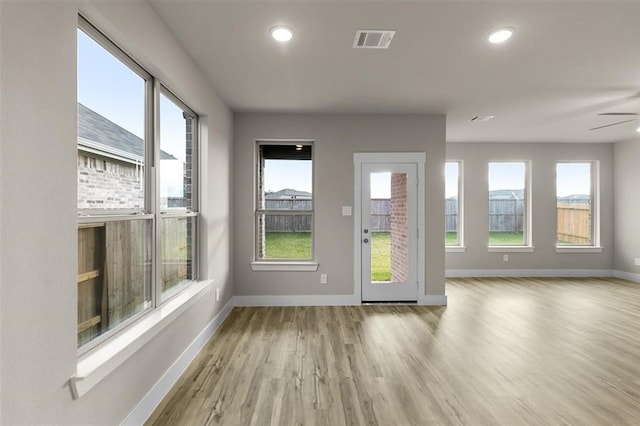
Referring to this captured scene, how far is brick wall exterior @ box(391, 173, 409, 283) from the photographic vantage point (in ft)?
15.2

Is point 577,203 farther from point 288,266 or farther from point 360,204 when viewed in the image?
point 288,266

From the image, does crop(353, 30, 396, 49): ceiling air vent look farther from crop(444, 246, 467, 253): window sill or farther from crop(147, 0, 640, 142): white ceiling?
crop(444, 246, 467, 253): window sill

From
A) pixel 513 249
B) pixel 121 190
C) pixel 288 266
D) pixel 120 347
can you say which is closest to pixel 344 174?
pixel 288 266

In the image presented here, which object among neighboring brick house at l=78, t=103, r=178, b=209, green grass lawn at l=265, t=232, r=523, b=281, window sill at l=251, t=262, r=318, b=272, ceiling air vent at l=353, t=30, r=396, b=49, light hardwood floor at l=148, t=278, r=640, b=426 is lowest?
light hardwood floor at l=148, t=278, r=640, b=426

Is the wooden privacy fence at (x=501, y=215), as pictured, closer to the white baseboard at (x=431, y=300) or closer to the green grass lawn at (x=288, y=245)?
the white baseboard at (x=431, y=300)

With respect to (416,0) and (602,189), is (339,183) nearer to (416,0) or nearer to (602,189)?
(416,0)

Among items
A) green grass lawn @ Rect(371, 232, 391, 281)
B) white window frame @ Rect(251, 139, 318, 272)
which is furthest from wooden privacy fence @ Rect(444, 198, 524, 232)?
white window frame @ Rect(251, 139, 318, 272)

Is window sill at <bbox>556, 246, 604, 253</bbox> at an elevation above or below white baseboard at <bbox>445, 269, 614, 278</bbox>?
above

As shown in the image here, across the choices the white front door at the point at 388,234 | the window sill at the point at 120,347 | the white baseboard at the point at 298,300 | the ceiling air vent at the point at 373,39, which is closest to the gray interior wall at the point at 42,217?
the window sill at the point at 120,347

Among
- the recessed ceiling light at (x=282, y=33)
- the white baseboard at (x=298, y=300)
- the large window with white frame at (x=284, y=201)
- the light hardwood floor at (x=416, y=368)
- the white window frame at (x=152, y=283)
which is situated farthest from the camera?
the large window with white frame at (x=284, y=201)

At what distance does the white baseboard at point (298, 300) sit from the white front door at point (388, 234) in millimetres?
262

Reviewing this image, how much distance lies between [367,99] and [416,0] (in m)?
1.90

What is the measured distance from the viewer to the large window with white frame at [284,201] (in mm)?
4711

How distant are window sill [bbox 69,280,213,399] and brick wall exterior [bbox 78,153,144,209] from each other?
742 millimetres
